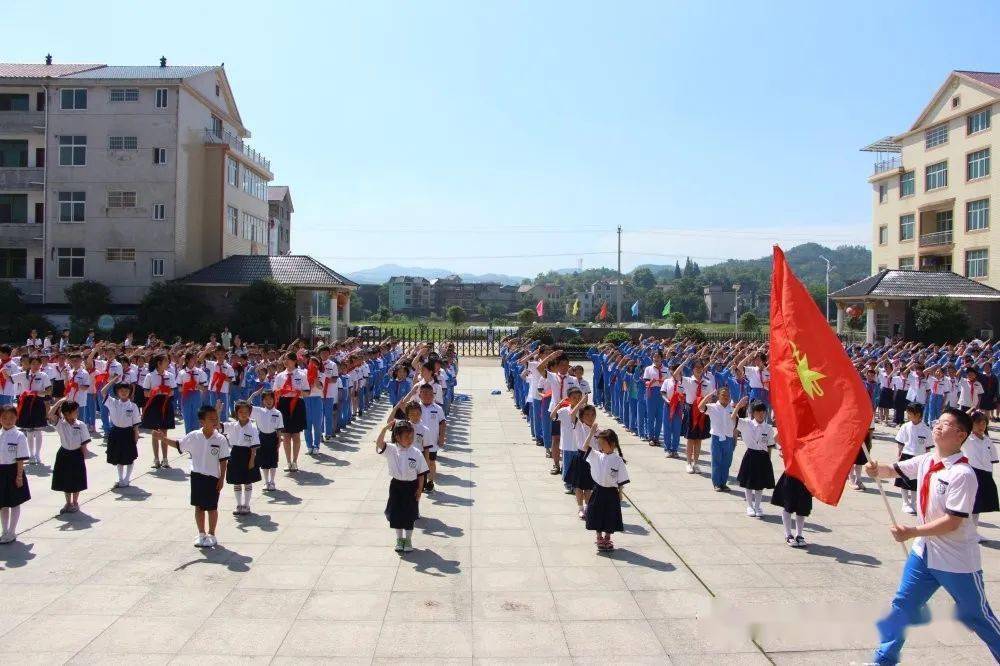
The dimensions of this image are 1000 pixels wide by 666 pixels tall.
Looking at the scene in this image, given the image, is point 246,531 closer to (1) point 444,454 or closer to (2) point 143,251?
(1) point 444,454

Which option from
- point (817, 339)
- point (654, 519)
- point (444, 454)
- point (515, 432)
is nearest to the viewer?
point (817, 339)

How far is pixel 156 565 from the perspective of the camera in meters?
7.25

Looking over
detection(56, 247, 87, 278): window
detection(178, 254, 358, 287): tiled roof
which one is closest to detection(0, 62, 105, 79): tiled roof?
detection(56, 247, 87, 278): window

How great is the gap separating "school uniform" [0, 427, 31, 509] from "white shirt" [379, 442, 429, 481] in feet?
12.1

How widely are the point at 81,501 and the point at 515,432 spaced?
8615mm

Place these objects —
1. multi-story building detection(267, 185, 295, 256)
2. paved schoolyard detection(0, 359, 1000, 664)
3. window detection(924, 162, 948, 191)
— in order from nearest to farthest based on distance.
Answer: paved schoolyard detection(0, 359, 1000, 664) < window detection(924, 162, 948, 191) < multi-story building detection(267, 185, 295, 256)

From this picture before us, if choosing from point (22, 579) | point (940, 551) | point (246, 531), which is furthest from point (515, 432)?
point (940, 551)

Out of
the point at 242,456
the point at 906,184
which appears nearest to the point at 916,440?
the point at 242,456

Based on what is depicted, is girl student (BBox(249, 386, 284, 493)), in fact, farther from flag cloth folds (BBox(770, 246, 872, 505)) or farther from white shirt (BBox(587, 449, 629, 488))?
flag cloth folds (BBox(770, 246, 872, 505))

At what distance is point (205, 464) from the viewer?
26.0 ft

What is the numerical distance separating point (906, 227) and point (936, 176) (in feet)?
12.6

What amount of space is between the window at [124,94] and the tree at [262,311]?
1106cm

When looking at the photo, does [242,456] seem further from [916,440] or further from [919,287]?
[919,287]

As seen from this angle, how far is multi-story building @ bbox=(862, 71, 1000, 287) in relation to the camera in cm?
3966
